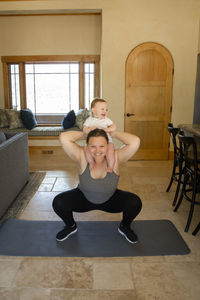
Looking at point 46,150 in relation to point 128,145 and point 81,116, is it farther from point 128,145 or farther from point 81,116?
point 128,145

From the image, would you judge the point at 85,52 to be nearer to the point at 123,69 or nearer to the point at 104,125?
the point at 123,69

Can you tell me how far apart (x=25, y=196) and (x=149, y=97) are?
304 cm

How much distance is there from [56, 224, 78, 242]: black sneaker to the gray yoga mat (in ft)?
0.12

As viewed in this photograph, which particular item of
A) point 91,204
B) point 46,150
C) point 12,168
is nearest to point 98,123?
point 91,204

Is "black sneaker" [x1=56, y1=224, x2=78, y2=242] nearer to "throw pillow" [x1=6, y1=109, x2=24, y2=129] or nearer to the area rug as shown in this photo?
the area rug

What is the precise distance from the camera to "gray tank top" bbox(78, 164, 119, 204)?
244 centimetres

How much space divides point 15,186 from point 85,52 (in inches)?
150

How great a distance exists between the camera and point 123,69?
17.5 feet

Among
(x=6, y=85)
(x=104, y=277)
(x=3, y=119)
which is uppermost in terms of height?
(x=6, y=85)

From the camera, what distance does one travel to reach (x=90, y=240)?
104 inches

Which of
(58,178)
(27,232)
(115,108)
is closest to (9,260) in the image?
(27,232)

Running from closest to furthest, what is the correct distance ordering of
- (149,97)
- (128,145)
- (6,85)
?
(128,145)
(149,97)
(6,85)

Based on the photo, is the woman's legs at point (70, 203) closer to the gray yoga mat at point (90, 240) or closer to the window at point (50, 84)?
the gray yoga mat at point (90, 240)

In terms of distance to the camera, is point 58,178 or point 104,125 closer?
point 104,125
